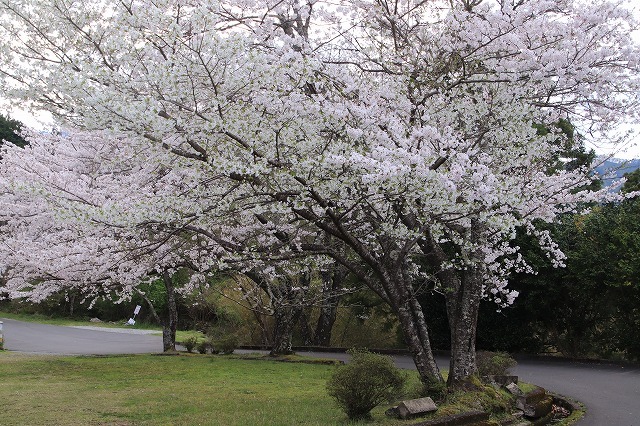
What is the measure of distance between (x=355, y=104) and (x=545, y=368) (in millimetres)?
9816

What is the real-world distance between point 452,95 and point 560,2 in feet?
6.92

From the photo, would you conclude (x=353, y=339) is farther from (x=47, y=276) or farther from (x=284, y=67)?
(x=284, y=67)

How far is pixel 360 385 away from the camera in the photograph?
21.3ft

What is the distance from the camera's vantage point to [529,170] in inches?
371

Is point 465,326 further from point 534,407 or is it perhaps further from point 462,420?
point 462,420

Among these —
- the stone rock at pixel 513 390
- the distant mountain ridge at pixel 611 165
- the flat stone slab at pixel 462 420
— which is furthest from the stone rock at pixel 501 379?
the distant mountain ridge at pixel 611 165

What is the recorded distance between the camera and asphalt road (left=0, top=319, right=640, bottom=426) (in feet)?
29.0

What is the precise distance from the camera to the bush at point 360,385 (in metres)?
6.51

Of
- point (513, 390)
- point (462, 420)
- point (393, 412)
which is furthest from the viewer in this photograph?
point (513, 390)

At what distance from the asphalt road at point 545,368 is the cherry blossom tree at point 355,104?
246 cm

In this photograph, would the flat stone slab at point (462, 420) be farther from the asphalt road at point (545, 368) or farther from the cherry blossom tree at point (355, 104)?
the asphalt road at point (545, 368)

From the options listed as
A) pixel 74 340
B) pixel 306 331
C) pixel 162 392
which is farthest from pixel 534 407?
pixel 74 340

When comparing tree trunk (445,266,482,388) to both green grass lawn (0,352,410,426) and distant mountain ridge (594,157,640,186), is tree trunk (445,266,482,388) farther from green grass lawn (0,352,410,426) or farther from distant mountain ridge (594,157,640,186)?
distant mountain ridge (594,157,640,186)

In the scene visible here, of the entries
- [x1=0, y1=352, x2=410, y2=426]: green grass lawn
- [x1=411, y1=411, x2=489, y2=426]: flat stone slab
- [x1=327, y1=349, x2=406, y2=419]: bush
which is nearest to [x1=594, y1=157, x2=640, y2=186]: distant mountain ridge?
[x1=411, y1=411, x2=489, y2=426]: flat stone slab
